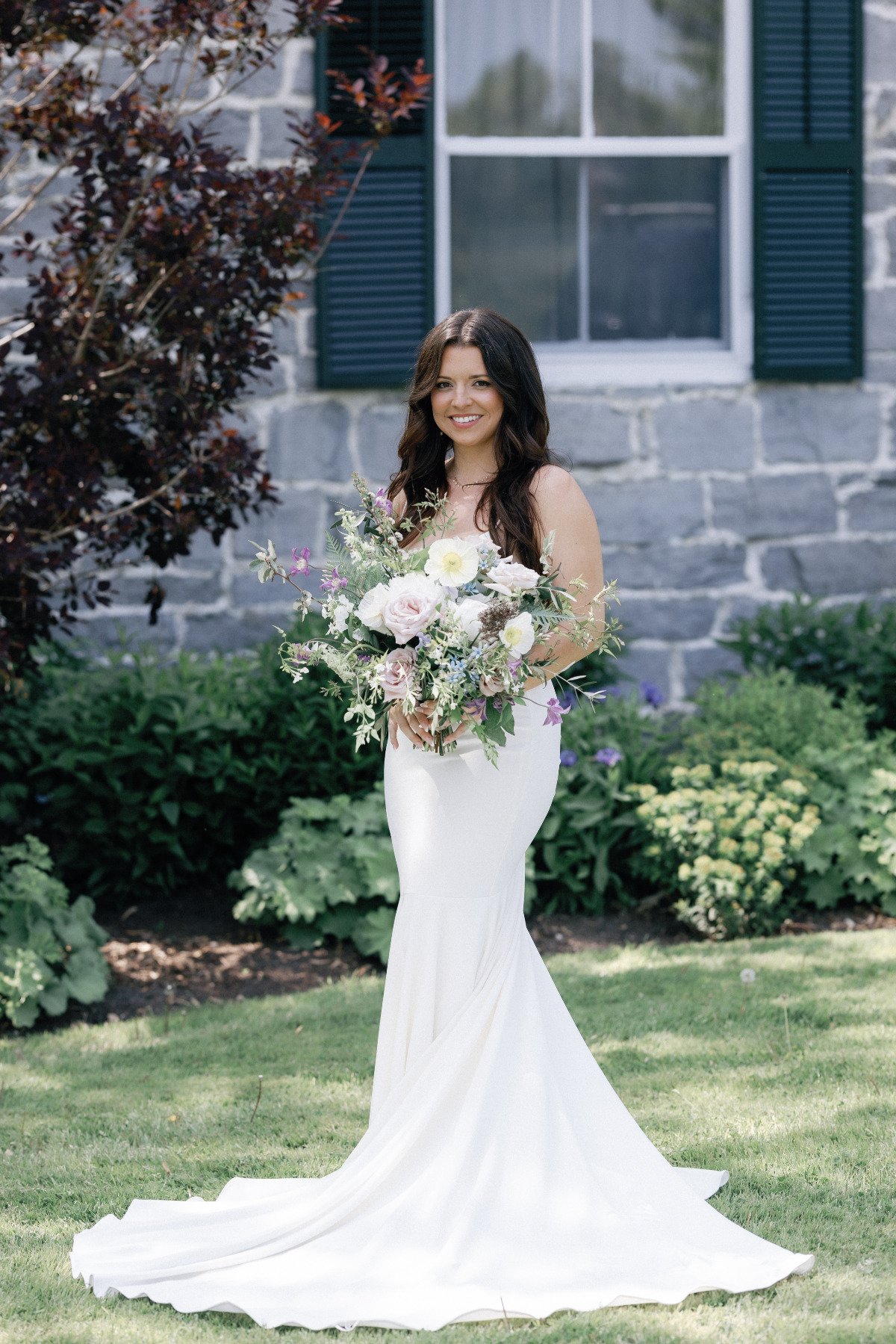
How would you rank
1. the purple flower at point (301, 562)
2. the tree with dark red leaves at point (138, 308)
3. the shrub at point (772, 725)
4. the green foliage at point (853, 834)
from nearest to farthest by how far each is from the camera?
the purple flower at point (301, 562) → the tree with dark red leaves at point (138, 308) → the green foliage at point (853, 834) → the shrub at point (772, 725)

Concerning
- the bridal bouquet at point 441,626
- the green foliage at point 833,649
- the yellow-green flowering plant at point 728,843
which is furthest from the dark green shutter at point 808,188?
the bridal bouquet at point 441,626

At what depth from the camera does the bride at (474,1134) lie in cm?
307

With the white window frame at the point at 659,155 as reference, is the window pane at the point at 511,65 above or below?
above

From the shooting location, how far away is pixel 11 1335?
2.98 metres

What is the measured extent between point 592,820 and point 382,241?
2728mm

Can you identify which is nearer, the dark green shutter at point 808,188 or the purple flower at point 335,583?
the purple flower at point 335,583

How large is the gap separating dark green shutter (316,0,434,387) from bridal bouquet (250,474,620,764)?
3.60m

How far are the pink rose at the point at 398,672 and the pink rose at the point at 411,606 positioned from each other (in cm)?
3

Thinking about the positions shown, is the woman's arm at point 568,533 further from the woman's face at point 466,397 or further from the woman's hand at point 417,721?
the woman's hand at point 417,721

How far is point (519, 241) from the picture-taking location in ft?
23.4

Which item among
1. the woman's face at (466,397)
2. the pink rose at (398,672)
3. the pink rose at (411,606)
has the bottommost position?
the pink rose at (398,672)

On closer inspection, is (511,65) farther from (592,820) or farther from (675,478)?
(592,820)

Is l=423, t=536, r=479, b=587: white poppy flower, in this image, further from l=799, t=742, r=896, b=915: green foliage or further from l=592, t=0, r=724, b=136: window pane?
l=592, t=0, r=724, b=136: window pane

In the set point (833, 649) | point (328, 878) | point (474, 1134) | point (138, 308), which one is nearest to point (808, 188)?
point (833, 649)
